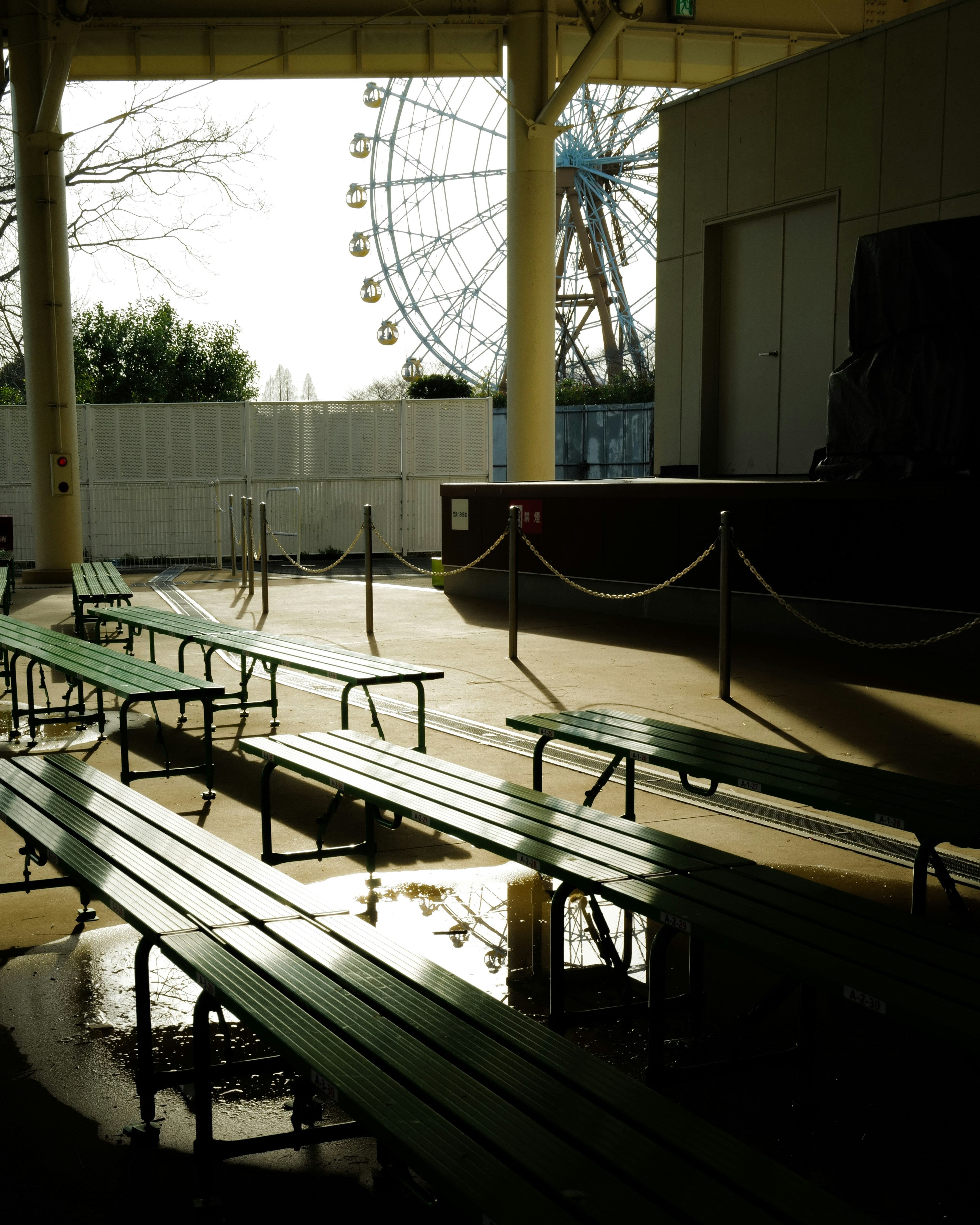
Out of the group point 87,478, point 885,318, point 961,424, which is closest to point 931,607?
point 961,424

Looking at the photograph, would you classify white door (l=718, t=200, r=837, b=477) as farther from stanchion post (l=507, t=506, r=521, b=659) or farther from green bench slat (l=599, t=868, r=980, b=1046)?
green bench slat (l=599, t=868, r=980, b=1046)

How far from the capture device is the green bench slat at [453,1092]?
1.78 meters

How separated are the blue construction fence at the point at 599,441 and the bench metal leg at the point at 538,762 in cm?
2758

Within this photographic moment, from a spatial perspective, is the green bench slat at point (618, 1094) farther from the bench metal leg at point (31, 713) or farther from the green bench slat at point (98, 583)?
the green bench slat at point (98, 583)

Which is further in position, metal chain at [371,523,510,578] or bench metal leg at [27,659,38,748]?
metal chain at [371,523,510,578]

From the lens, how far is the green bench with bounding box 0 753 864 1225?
5.83ft

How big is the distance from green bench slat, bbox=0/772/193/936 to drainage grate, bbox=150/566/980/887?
2.87 metres

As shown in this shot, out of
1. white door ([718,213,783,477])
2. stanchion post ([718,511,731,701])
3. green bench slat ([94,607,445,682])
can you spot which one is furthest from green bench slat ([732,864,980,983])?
white door ([718,213,783,477])

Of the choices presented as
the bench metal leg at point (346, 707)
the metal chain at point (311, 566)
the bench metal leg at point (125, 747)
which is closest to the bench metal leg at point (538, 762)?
the bench metal leg at point (346, 707)

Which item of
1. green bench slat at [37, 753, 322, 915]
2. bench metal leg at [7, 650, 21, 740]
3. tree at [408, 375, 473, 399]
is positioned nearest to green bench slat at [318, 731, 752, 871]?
green bench slat at [37, 753, 322, 915]

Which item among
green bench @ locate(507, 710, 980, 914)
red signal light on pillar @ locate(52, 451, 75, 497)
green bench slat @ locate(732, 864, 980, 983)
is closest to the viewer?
green bench slat @ locate(732, 864, 980, 983)

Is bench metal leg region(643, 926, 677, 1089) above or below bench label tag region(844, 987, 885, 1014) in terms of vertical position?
below

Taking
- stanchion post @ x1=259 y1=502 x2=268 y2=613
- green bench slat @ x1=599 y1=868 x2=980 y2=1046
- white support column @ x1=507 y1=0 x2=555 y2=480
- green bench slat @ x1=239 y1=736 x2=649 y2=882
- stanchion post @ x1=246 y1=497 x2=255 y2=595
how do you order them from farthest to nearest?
white support column @ x1=507 y1=0 x2=555 y2=480 < stanchion post @ x1=246 y1=497 x2=255 y2=595 < stanchion post @ x1=259 y1=502 x2=268 y2=613 < green bench slat @ x1=239 y1=736 x2=649 y2=882 < green bench slat @ x1=599 y1=868 x2=980 y2=1046

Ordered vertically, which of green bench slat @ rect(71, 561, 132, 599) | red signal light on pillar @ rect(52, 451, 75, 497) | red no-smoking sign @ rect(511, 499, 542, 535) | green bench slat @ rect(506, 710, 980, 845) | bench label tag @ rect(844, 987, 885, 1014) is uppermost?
red signal light on pillar @ rect(52, 451, 75, 497)
